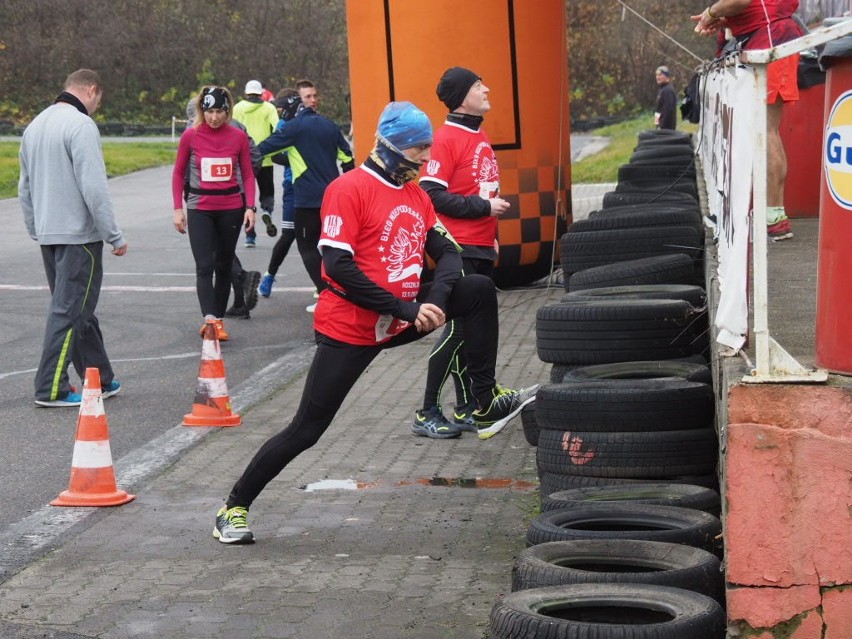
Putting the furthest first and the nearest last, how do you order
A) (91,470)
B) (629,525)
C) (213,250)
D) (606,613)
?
(213,250) < (91,470) < (629,525) < (606,613)

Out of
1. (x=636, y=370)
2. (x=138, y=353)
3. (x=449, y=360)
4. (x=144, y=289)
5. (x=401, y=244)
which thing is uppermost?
(x=401, y=244)

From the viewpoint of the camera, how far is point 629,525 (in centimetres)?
485

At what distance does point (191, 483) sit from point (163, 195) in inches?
799

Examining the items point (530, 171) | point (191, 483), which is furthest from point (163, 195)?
point (191, 483)

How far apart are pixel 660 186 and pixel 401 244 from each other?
23.0ft

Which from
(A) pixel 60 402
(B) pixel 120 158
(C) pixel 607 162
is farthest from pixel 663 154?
(B) pixel 120 158

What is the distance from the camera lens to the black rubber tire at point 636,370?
6.22 metres

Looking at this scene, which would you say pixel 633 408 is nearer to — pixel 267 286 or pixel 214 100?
pixel 214 100

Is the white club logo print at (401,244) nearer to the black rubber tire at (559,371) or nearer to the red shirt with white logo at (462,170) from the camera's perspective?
the black rubber tire at (559,371)

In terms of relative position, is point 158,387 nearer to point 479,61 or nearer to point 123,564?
point 123,564

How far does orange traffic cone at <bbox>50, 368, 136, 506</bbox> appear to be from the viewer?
22.3ft

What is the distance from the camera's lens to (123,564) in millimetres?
5848

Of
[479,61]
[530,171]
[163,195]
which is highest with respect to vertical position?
[479,61]

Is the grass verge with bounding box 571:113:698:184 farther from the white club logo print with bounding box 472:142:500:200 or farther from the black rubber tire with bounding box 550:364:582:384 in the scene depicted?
the black rubber tire with bounding box 550:364:582:384
